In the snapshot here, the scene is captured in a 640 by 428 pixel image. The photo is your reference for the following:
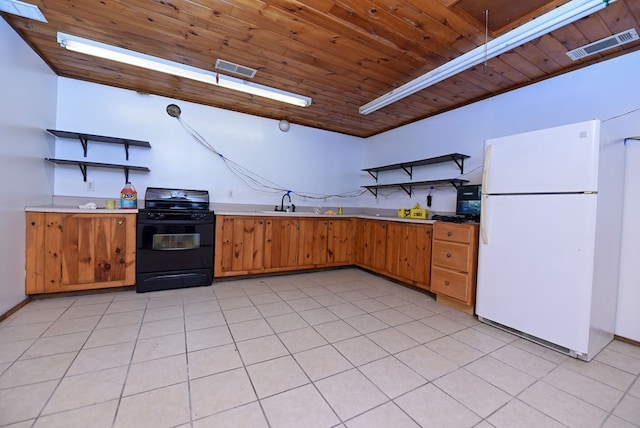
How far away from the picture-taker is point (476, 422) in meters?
1.30

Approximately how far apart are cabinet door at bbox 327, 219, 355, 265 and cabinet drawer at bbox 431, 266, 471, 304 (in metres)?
1.57

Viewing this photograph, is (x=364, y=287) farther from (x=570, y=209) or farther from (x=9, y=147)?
(x=9, y=147)

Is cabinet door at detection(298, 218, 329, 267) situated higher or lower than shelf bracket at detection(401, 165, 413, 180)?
lower

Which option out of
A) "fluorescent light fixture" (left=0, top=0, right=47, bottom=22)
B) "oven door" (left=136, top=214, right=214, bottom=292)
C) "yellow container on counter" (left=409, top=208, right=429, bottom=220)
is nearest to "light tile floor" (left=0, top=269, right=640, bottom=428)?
"oven door" (left=136, top=214, right=214, bottom=292)

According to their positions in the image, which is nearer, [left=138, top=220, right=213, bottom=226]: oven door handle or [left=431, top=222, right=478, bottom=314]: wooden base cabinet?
[left=431, top=222, right=478, bottom=314]: wooden base cabinet

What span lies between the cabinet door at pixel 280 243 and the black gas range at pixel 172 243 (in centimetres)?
75

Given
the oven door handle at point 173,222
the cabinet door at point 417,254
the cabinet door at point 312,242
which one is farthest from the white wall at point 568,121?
the oven door handle at point 173,222

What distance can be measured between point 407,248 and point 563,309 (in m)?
1.65

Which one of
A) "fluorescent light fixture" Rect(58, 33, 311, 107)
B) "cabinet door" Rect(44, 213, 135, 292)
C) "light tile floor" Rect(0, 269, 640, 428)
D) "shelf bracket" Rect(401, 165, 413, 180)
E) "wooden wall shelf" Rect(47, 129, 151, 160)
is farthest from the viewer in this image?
"shelf bracket" Rect(401, 165, 413, 180)

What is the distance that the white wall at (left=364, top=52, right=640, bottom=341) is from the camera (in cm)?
218

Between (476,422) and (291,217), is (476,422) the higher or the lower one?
the lower one

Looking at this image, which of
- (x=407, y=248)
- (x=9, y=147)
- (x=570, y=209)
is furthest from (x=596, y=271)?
(x=9, y=147)

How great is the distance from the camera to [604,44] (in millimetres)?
2123

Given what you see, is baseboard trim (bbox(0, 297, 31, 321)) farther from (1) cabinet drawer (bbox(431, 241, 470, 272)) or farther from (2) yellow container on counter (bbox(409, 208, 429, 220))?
(2) yellow container on counter (bbox(409, 208, 429, 220))
